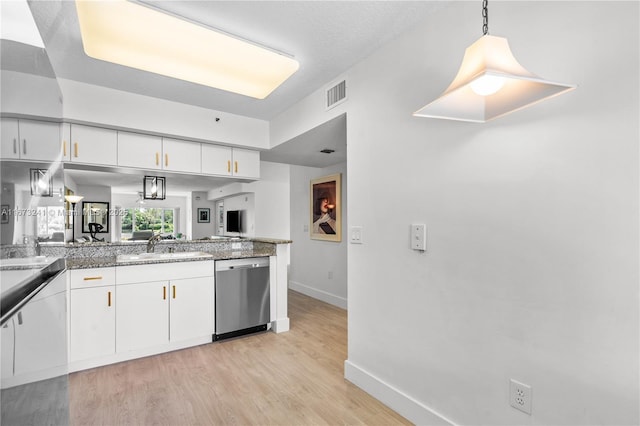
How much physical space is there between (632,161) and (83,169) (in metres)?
3.95

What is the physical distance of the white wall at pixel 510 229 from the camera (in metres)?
1.19

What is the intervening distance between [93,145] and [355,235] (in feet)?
8.38

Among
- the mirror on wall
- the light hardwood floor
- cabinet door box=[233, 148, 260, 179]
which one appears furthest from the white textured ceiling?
the light hardwood floor

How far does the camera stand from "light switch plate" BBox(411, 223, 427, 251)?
1924 millimetres

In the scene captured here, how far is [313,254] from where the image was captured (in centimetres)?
515

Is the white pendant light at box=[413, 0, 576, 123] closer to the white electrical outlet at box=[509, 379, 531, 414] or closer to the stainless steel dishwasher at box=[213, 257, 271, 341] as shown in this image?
the white electrical outlet at box=[509, 379, 531, 414]

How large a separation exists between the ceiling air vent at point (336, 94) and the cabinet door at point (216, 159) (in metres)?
1.47

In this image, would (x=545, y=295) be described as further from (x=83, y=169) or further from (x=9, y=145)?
(x=83, y=169)

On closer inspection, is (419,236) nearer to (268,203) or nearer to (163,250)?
(163,250)

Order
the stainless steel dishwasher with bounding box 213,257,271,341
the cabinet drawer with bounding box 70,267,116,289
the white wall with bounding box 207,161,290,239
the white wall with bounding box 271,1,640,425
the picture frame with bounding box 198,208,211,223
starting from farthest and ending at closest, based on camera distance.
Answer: the white wall with bounding box 207,161,290,239
the picture frame with bounding box 198,208,211,223
the stainless steel dishwasher with bounding box 213,257,271,341
the cabinet drawer with bounding box 70,267,116,289
the white wall with bounding box 271,1,640,425

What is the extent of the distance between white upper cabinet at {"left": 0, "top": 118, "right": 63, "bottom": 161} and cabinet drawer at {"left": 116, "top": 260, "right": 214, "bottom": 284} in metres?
2.04

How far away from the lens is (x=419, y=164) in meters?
1.98

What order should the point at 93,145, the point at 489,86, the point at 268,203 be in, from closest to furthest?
the point at 489,86, the point at 93,145, the point at 268,203

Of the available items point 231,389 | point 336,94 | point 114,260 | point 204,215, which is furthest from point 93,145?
point 231,389
